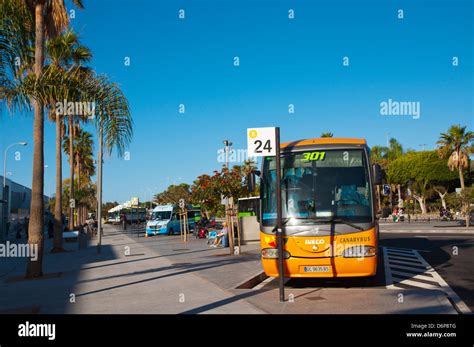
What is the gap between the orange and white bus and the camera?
10.1 m

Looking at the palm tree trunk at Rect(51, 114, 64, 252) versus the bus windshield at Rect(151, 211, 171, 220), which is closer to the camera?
the palm tree trunk at Rect(51, 114, 64, 252)

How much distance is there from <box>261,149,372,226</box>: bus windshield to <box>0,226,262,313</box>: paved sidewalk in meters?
2.30

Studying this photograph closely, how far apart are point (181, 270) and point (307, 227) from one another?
5.47 meters

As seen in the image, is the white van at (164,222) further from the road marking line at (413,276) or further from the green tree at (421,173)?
the green tree at (421,173)

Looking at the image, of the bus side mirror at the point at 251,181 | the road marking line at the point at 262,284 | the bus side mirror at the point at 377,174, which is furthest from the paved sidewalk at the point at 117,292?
the bus side mirror at the point at 377,174

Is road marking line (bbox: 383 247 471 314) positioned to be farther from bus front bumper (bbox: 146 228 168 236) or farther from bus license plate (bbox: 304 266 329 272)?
bus front bumper (bbox: 146 228 168 236)

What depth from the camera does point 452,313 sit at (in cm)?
746

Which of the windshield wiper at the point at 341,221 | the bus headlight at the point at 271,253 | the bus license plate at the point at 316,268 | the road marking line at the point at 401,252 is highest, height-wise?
the windshield wiper at the point at 341,221

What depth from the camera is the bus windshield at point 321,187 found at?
34.0 feet

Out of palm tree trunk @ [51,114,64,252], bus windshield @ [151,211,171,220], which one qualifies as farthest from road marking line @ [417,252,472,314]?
bus windshield @ [151,211,171,220]

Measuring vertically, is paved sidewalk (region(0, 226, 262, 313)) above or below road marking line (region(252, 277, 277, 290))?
above

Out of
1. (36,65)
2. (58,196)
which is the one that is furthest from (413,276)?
(58,196)
